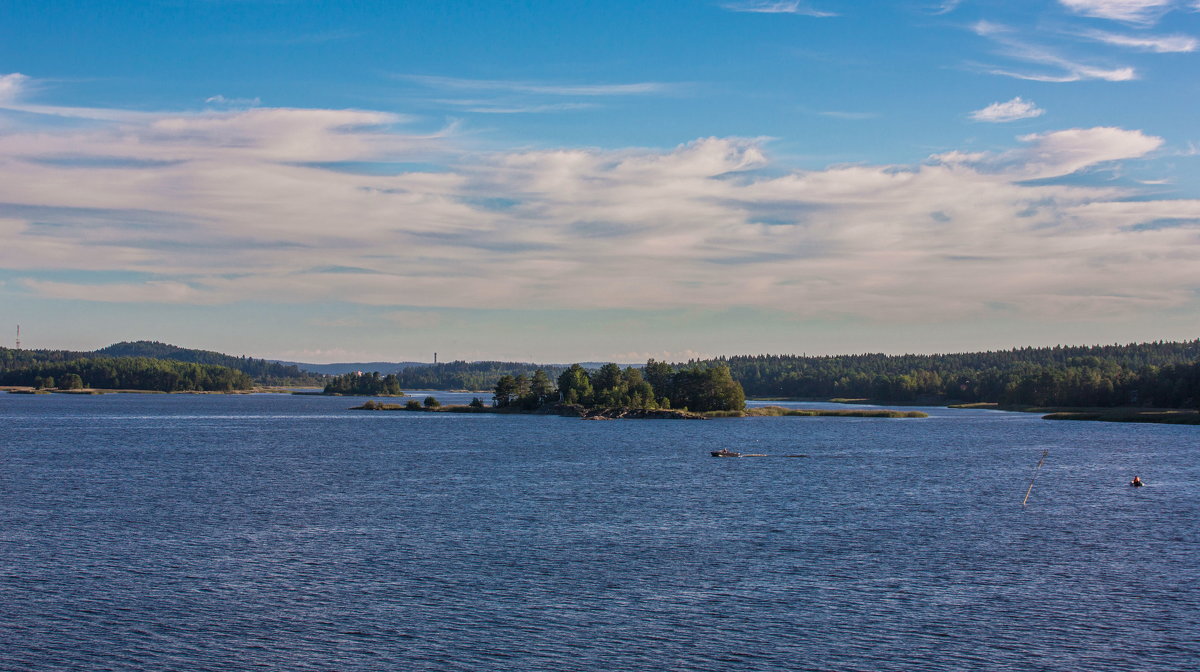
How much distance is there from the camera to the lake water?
3641cm

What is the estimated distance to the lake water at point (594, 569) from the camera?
36406mm

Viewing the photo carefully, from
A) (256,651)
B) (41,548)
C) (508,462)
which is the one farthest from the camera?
(508,462)

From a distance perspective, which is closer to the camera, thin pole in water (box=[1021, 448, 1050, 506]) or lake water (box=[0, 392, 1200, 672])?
lake water (box=[0, 392, 1200, 672])

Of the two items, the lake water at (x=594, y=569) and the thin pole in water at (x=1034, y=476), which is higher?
the thin pole in water at (x=1034, y=476)

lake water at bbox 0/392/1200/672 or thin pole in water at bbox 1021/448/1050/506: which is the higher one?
thin pole in water at bbox 1021/448/1050/506

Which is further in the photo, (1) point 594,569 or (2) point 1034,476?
(2) point 1034,476

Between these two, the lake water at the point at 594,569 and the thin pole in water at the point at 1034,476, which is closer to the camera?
the lake water at the point at 594,569

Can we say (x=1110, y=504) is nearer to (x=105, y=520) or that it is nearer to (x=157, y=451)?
(x=105, y=520)

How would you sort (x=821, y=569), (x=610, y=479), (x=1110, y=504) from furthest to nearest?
(x=610, y=479)
(x=1110, y=504)
(x=821, y=569)

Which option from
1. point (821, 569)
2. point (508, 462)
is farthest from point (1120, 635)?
point (508, 462)

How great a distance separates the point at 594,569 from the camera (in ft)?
164

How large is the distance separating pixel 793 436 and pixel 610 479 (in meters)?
82.9

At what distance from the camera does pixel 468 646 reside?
36781 millimetres

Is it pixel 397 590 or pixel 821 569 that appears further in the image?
pixel 821 569
